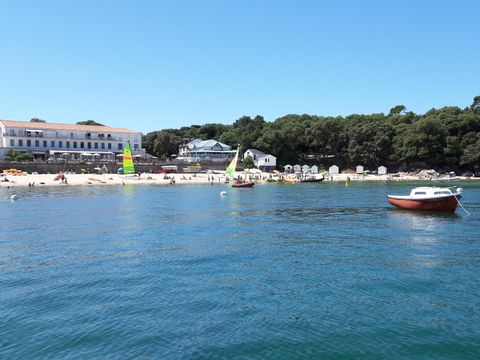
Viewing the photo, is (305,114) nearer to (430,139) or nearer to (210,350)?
(430,139)

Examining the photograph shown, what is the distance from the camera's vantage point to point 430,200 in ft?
139

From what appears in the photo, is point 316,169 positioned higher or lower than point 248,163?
lower

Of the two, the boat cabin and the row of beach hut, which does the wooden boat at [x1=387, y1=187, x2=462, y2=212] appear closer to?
the boat cabin

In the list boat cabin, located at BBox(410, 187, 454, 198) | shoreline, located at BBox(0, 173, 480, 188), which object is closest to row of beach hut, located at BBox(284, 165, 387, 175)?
shoreline, located at BBox(0, 173, 480, 188)

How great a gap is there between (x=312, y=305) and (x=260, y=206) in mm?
33422

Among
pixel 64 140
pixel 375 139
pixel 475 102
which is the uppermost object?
pixel 475 102

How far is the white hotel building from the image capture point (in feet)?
345

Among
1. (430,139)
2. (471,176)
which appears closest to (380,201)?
(430,139)

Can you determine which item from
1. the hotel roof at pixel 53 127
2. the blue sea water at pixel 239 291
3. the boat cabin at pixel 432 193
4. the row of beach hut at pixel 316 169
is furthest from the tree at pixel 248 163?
the blue sea water at pixel 239 291

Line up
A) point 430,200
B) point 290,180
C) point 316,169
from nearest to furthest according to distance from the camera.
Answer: point 430,200 < point 290,180 < point 316,169

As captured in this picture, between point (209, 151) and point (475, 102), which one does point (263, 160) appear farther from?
point (475, 102)

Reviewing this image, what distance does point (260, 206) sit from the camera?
48594 millimetres

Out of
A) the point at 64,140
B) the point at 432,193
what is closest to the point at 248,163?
the point at 64,140

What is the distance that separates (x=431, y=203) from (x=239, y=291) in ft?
105
